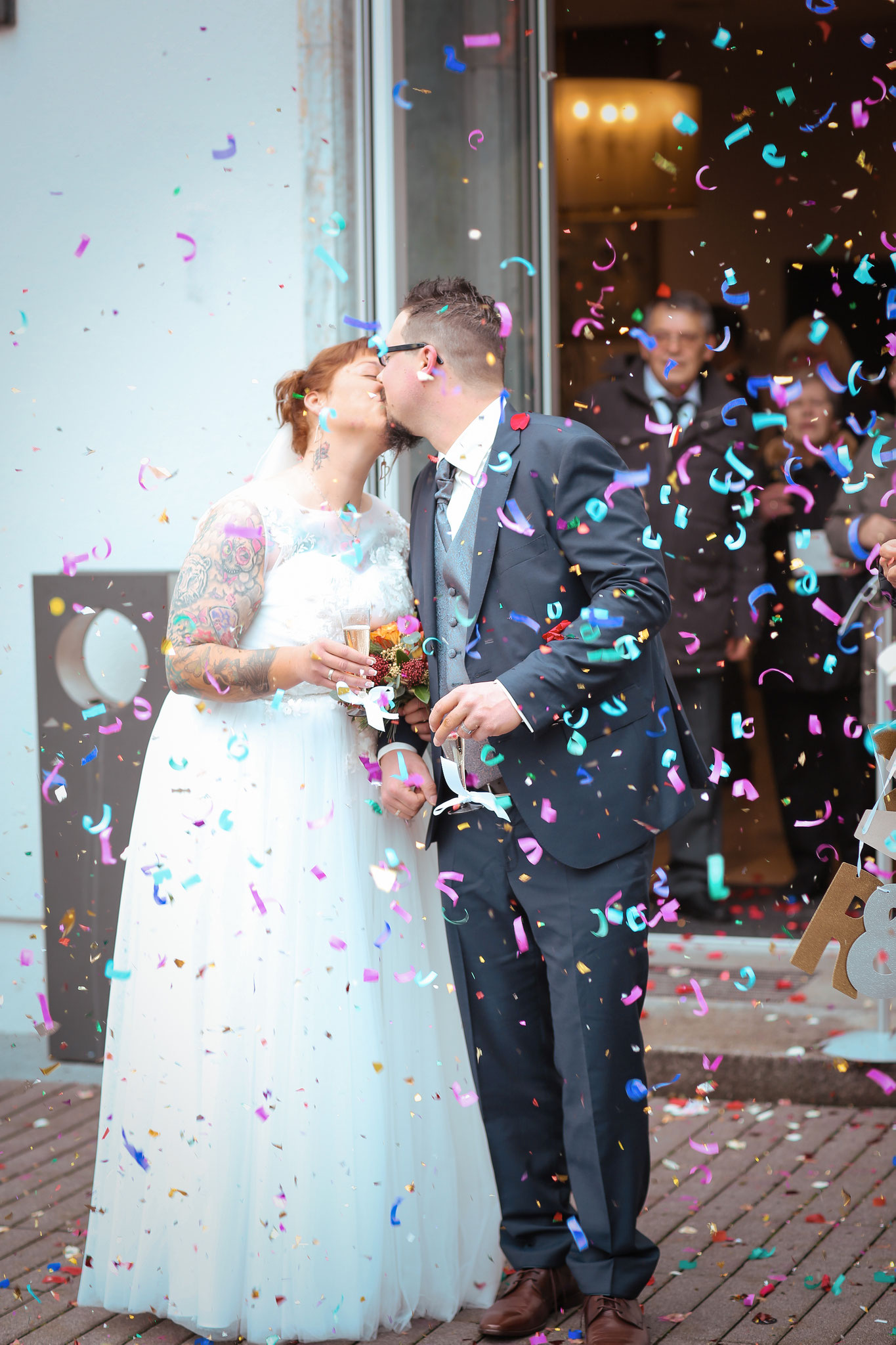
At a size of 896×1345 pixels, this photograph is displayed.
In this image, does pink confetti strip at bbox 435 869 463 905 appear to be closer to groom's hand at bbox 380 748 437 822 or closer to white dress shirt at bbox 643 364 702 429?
groom's hand at bbox 380 748 437 822

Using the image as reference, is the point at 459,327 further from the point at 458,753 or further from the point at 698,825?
the point at 698,825

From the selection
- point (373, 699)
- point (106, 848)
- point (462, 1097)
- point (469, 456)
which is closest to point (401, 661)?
point (373, 699)

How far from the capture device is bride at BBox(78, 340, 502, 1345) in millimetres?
2689

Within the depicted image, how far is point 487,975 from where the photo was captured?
2713 millimetres

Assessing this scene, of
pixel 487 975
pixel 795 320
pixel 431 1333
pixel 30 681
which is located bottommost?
pixel 431 1333

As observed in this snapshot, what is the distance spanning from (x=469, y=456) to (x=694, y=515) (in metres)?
2.47

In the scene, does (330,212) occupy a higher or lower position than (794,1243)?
higher

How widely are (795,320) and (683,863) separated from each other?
2375mm

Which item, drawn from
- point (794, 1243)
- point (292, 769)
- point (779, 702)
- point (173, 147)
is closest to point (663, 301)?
point (779, 702)

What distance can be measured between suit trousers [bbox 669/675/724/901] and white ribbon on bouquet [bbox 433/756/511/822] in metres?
2.52

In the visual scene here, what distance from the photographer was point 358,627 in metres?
2.66

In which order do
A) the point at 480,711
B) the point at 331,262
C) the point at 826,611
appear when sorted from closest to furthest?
the point at 480,711
the point at 331,262
the point at 826,611

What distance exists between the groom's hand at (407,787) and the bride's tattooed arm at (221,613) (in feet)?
0.95

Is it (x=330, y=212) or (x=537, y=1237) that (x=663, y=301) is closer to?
(x=330, y=212)
